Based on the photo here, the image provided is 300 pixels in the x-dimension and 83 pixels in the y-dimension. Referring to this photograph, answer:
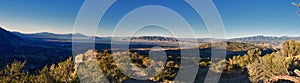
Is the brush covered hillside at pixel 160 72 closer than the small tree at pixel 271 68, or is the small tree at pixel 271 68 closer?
the small tree at pixel 271 68

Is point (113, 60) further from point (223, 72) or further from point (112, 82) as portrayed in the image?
point (223, 72)

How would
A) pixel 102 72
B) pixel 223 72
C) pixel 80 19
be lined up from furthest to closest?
pixel 223 72 < pixel 102 72 < pixel 80 19

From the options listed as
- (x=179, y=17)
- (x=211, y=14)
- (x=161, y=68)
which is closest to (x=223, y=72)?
(x=161, y=68)

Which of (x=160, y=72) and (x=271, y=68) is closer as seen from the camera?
(x=271, y=68)

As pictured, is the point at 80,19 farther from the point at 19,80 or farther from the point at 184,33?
the point at 184,33

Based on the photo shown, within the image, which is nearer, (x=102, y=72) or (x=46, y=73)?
(x=46, y=73)

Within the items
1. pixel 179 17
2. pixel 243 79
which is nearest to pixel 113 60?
pixel 179 17

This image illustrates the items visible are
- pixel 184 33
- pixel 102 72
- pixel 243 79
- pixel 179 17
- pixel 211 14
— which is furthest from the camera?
pixel 243 79

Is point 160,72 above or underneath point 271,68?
underneath

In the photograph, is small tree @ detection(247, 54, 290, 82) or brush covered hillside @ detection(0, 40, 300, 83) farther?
brush covered hillside @ detection(0, 40, 300, 83)

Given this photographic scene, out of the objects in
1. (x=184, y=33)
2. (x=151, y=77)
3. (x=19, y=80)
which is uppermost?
(x=184, y=33)

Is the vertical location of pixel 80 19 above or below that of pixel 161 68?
above
